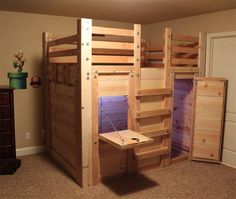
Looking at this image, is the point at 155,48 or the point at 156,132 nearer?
the point at 156,132

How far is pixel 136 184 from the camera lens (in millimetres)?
3391

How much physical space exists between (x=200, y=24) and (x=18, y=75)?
3054mm

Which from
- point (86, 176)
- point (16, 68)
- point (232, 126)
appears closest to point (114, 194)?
point (86, 176)

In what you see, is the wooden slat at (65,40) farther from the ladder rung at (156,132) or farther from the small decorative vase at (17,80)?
the ladder rung at (156,132)

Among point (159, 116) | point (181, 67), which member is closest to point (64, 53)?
point (159, 116)

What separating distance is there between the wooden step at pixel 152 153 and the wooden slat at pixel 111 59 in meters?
1.32

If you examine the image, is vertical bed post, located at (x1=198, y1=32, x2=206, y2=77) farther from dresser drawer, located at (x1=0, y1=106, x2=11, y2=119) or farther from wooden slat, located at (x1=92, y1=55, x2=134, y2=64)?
dresser drawer, located at (x1=0, y1=106, x2=11, y2=119)

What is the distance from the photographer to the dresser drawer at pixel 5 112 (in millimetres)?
3709

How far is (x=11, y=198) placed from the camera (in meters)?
2.97

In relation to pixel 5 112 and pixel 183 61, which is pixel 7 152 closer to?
pixel 5 112

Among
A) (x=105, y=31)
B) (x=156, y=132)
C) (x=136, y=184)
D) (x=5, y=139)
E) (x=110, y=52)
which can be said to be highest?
(x=105, y=31)

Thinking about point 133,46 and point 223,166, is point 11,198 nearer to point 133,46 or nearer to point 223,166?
point 133,46

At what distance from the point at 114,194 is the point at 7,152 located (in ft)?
5.92

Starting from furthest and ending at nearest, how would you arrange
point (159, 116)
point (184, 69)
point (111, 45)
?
point (184, 69)
point (159, 116)
point (111, 45)
